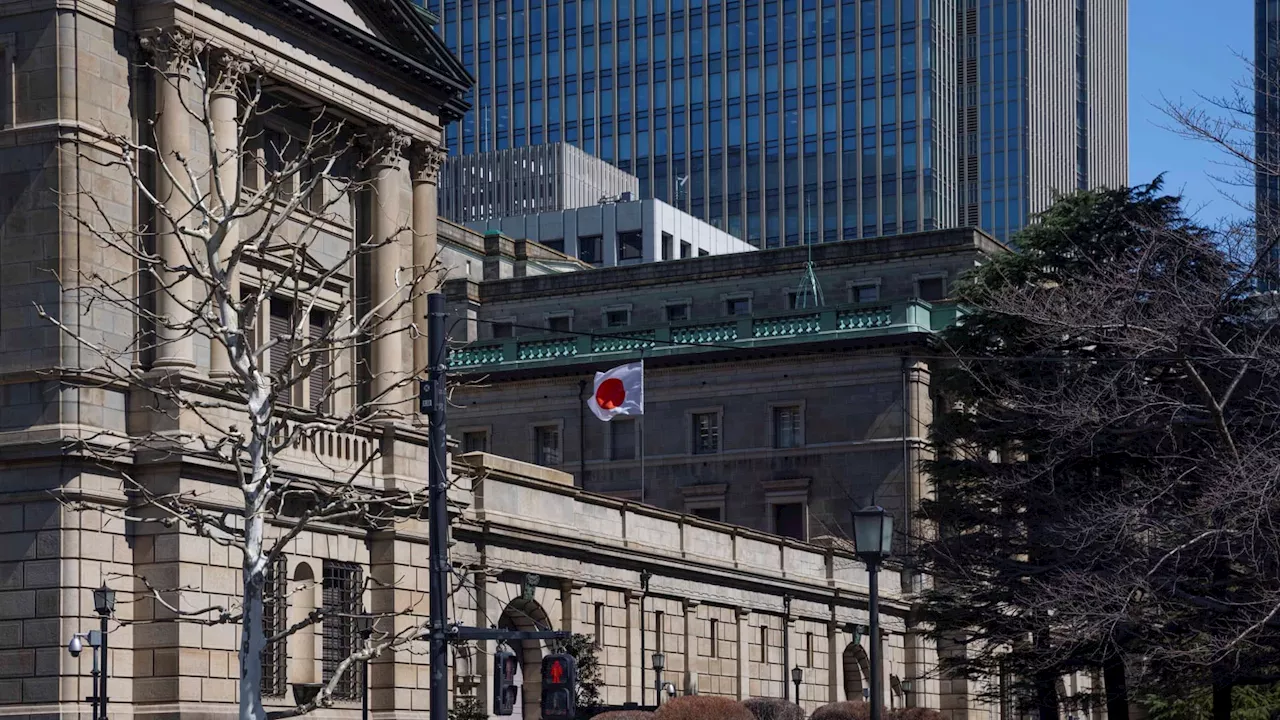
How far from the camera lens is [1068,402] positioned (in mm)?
38156

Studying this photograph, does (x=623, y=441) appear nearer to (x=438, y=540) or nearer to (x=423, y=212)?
(x=423, y=212)

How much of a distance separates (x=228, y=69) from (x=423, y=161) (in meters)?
7.38

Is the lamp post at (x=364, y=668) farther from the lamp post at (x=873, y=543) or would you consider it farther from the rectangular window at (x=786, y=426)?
the rectangular window at (x=786, y=426)

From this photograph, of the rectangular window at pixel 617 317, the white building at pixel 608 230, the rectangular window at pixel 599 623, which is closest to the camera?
the rectangular window at pixel 599 623

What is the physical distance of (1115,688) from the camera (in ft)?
159

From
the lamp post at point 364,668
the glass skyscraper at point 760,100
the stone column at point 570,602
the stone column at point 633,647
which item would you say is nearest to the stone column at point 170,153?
the lamp post at point 364,668

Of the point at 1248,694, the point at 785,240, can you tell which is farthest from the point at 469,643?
the point at 785,240

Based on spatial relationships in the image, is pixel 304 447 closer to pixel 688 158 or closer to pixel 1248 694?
pixel 1248 694

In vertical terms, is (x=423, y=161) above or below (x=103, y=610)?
above

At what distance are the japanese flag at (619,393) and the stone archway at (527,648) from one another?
11.4 m

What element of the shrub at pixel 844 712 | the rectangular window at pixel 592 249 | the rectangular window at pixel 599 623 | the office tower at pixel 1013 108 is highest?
the office tower at pixel 1013 108

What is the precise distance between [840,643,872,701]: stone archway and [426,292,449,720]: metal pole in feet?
153

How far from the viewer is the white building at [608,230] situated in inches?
4648

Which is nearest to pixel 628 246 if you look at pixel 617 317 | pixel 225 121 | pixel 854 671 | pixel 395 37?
pixel 617 317
